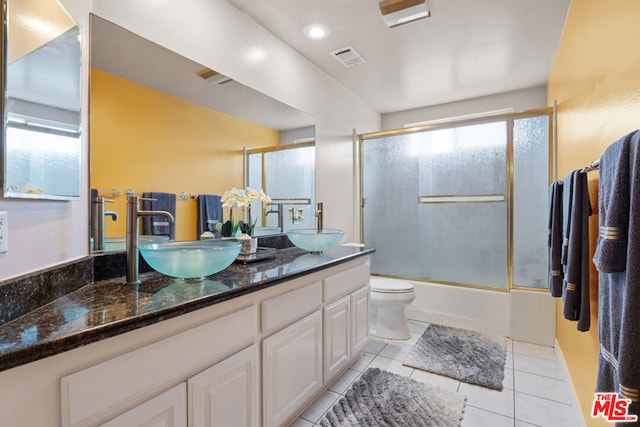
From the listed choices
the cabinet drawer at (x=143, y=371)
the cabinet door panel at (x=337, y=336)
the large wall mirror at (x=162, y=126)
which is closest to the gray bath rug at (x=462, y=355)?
the cabinet door panel at (x=337, y=336)

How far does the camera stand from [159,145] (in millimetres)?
1570

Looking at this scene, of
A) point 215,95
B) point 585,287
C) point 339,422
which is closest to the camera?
point 585,287

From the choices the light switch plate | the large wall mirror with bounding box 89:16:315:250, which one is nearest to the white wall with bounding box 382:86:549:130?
the large wall mirror with bounding box 89:16:315:250

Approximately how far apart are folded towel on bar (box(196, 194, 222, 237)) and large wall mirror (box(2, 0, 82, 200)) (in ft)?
2.12

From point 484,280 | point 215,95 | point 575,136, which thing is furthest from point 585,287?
point 215,95

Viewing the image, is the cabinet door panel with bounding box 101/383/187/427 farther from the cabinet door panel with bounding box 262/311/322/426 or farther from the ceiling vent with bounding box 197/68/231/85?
the ceiling vent with bounding box 197/68/231/85

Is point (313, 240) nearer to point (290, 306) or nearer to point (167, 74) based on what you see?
point (290, 306)

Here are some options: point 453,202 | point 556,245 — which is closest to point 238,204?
point 556,245

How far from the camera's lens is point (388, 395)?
1.85 meters

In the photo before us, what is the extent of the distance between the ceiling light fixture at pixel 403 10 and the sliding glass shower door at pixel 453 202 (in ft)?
4.16

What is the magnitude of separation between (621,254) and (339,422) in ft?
4.75

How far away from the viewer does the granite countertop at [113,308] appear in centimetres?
71

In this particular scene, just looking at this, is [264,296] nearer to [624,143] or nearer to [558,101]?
[624,143]

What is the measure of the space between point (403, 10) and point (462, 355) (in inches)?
98.4
